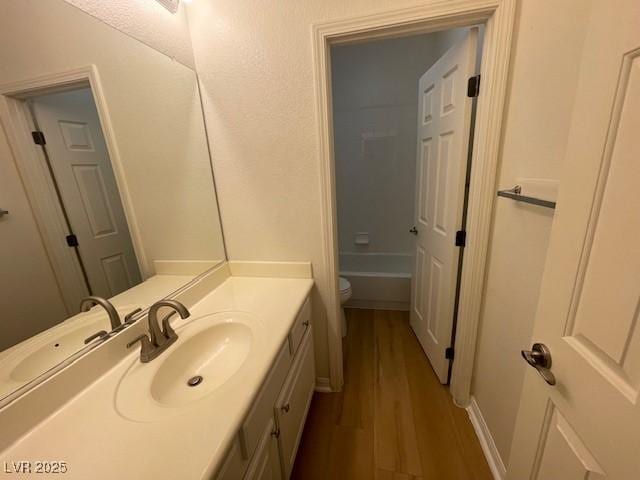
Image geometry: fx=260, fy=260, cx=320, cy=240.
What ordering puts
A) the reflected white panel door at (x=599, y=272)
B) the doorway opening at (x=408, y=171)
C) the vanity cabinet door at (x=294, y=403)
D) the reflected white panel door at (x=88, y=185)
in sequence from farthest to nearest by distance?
the doorway opening at (x=408, y=171) < the vanity cabinet door at (x=294, y=403) < the reflected white panel door at (x=88, y=185) < the reflected white panel door at (x=599, y=272)

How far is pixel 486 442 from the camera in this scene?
51.9 inches

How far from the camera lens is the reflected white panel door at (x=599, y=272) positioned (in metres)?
0.43

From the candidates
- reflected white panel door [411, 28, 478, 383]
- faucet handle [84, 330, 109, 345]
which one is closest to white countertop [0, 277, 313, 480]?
faucet handle [84, 330, 109, 345]

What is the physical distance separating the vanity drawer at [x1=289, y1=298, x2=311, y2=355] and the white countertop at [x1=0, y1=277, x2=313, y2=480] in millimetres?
287

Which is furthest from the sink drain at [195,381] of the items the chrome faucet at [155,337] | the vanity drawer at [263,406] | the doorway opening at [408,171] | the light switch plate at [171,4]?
the light switch plate at [171,4]

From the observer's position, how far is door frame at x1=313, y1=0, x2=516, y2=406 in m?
1.06

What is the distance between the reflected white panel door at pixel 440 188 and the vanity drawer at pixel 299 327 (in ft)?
2.77

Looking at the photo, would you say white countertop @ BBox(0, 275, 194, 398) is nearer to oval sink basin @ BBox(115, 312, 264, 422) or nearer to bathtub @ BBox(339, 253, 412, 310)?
oval sink basin @ BBox(115, 312, 264, 422)

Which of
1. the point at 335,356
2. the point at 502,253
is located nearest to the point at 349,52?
the point at 502,253

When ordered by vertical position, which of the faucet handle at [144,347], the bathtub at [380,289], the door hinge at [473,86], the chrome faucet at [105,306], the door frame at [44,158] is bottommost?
the bathtub at [380,289]

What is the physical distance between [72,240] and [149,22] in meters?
1.00

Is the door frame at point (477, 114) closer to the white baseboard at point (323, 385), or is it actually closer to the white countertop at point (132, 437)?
the white baseboard at point (323, 385)

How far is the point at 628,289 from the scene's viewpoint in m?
0.44

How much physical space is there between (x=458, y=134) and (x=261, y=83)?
1.03m
